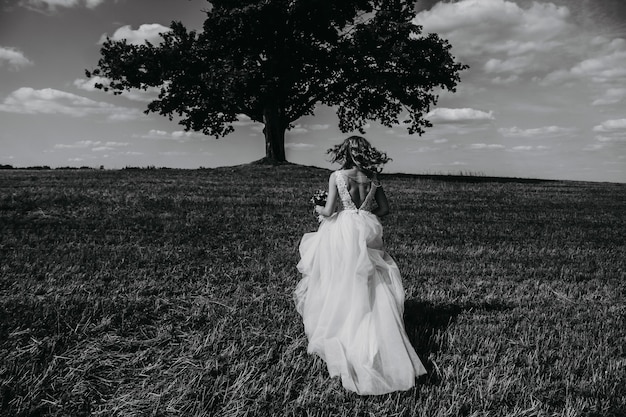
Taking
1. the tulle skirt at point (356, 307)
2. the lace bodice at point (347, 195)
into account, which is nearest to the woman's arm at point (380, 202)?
the lace bodice at point (347, 195)

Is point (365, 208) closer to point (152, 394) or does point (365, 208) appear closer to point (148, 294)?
point (152, 394)

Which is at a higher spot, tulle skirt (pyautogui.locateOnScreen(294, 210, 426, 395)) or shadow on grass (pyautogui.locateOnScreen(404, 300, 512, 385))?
tulle skirt (pyautogui.locateOnScreen(294, 210, 426, 395))

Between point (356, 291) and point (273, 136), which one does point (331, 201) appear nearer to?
point (356, 291)

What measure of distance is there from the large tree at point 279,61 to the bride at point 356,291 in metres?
20.2

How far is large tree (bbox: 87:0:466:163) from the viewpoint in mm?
25766

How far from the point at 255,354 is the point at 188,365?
2.24 feet

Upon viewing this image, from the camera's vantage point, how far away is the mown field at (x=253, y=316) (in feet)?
14.3

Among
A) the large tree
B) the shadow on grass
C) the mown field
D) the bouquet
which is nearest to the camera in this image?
the mown field

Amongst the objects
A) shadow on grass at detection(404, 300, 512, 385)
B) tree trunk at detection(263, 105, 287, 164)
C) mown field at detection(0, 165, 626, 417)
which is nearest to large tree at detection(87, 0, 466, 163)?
tree trunk at detection(263, 105, 287, 164)

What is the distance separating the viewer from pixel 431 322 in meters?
6.23

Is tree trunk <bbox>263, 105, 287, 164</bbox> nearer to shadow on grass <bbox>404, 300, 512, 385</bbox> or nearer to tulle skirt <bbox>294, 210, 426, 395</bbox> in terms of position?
shadow on grass <bbox>404, 300, 512, 385</bbox>

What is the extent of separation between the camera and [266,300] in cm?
677

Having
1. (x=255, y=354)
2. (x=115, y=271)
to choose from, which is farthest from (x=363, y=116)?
(x=255, y=354)

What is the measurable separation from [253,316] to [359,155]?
7.74 feet
